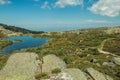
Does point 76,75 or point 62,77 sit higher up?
point 62,77

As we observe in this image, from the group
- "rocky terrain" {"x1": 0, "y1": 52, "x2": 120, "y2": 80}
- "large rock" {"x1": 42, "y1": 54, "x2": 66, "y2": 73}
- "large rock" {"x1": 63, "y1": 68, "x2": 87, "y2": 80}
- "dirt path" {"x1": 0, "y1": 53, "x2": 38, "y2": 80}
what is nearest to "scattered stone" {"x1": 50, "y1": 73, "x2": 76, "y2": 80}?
"rocky terrain" {"x1": 0, "y1": 52, "x2": 120, "y2": 80}

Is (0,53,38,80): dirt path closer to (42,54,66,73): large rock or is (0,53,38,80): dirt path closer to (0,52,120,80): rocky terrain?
(0,52,120,80): rocky terrain

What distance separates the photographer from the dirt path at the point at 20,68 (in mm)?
15656

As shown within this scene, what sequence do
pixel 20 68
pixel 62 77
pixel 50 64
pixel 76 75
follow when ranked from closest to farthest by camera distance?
pixel 62 77
pixel 76 75
pixel 20 68
pixel 50 64

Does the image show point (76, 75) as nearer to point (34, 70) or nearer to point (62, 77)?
point (62, 77)

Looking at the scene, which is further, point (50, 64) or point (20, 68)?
point (50, 64)

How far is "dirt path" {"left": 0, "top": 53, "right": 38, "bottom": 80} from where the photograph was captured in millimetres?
15656

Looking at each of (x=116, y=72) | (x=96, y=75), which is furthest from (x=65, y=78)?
(x=116, y=72)

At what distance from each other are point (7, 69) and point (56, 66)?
4341 millimetres

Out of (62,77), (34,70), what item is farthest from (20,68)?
(62,77)

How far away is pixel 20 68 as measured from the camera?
55.7 feet

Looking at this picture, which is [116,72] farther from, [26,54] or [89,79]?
[26,54]

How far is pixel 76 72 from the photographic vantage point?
16.4 meters

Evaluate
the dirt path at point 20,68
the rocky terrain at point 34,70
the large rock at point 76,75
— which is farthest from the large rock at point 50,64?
the large rock at point 76,75
